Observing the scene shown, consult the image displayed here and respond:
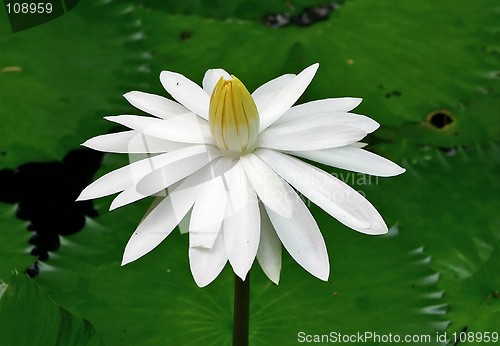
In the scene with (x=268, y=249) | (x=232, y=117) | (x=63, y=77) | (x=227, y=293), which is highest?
(x=232, y=117)

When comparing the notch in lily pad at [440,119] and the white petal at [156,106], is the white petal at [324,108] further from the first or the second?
the notch in lily pad at [440,119]

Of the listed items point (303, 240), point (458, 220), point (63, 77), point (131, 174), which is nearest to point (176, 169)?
point (131, 174)

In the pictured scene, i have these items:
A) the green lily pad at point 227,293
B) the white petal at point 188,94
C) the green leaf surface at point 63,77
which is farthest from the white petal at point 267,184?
the green leaf surface at point 63,77

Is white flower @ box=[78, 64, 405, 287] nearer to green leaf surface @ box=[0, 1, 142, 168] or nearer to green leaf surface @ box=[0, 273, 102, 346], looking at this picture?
green leaf surface @ box=[0, 273, 102, 346]

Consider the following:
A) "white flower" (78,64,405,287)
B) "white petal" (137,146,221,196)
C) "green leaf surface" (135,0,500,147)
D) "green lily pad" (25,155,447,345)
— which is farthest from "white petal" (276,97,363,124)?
"green leaf surface" (135,0,500,147)

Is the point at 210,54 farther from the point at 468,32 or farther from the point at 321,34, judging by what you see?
the point at 468,32

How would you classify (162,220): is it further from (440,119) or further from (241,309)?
(440,119)
